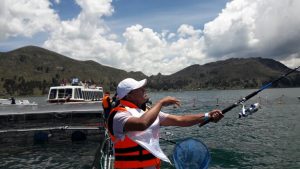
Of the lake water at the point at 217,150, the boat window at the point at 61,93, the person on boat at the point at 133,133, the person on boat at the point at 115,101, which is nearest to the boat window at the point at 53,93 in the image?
the boat window at the point at 61,93

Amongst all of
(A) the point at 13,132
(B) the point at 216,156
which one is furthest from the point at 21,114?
(B) the point at 216,156

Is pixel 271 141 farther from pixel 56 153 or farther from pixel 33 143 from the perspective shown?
pixel 33 143

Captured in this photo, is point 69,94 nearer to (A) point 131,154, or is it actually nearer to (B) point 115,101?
(B) point 115,101

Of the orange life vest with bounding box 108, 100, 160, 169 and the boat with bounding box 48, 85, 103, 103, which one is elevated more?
the boat with bounding box 48, 85, 103, 103

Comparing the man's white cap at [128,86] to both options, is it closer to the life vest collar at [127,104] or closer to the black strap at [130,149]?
the life vest collar at [127,104]

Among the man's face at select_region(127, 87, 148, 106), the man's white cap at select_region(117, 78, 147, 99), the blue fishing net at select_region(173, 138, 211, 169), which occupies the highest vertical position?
the man's white cap at select_region(117, 78, 147, 99)

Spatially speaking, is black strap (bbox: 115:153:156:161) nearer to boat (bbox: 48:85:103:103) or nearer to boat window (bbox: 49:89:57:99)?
boat (bbox: 48:85:103:103)

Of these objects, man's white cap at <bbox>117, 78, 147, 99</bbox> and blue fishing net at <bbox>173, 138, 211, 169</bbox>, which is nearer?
man's white cap at <bbox>117, 78, 147, 99</bbox>

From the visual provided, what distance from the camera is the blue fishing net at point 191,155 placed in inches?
242

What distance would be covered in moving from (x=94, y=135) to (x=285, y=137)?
1658cm

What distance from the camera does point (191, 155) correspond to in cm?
621

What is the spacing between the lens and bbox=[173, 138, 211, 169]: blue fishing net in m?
6.14

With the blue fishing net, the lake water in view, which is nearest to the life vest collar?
the blue fishing net

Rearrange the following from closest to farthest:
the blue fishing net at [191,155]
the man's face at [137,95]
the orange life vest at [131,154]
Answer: the orange life vest at [131,154] → the man's face at [137,95] → the blue fishing net at [191,155]
